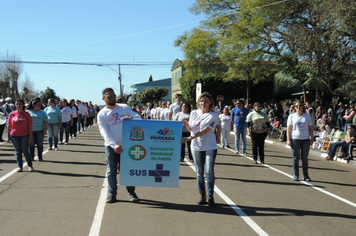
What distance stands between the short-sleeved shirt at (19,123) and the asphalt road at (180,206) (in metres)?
0.98

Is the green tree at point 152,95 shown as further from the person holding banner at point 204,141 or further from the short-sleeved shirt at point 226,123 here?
the person holding banner at point 204,141

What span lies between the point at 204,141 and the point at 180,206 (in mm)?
1138

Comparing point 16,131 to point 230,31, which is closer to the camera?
point 16,131

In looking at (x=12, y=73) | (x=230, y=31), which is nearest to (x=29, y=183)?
(x=230, y=31)

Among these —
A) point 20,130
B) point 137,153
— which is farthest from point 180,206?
point 20,130

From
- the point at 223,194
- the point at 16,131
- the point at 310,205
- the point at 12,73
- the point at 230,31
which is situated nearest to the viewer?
the point at 310,205

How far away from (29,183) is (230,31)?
25544 millimetres

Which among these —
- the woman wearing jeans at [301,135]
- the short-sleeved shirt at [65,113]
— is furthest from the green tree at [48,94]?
the woman wearing jeans at [301,135]

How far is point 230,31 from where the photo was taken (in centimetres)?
3044

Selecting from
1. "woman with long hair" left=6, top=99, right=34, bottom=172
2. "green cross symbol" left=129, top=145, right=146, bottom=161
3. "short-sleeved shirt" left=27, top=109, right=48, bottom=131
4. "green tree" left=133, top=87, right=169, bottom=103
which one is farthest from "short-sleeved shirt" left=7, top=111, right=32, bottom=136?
"green tree" left=133, top=87, right=169, bottom=103

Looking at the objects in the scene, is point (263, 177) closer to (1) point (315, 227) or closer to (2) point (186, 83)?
(1) point (315, 227)

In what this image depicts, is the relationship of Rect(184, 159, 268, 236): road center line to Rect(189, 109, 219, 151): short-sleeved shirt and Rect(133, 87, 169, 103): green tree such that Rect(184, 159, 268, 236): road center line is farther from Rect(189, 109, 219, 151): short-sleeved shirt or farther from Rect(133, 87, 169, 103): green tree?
Rect(133, 87, 169, 103): green tree

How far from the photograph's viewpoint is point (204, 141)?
6059 millimetres

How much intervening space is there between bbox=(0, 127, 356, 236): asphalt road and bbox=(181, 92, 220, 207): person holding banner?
393mm
